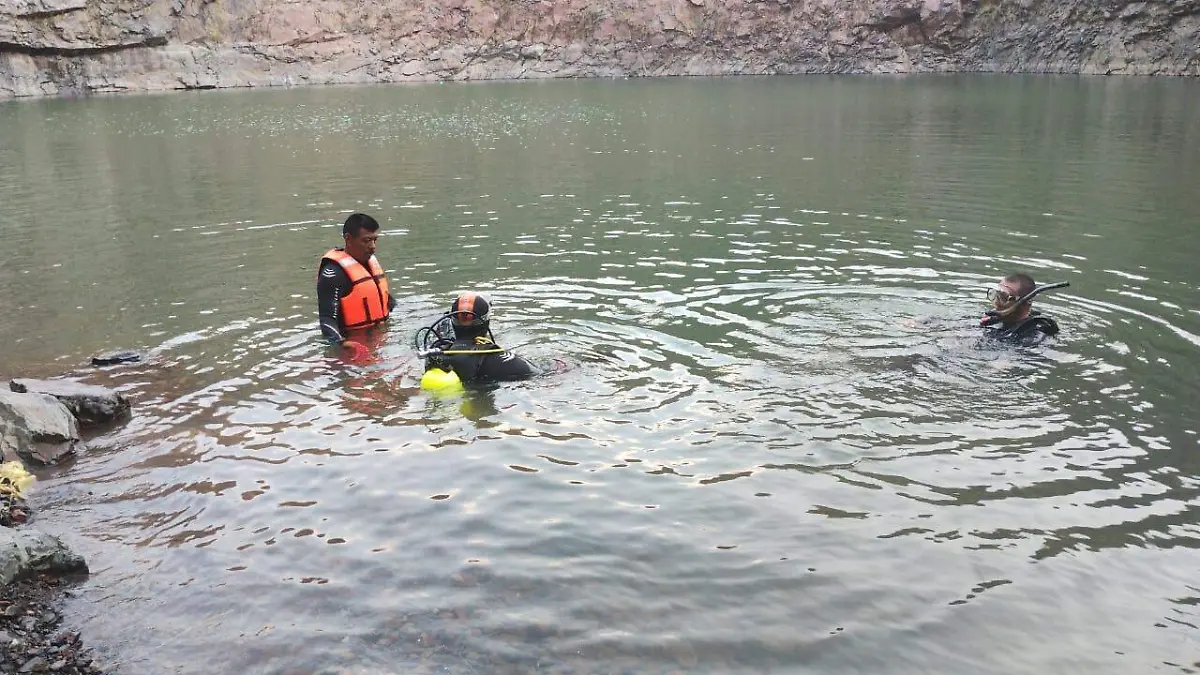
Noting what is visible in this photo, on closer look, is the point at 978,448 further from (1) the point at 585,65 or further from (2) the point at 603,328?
(1) the point at 585,65

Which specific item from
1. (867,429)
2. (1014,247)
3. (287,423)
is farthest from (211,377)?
(1014,247)

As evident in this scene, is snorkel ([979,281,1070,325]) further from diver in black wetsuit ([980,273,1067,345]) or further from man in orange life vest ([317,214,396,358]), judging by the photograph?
man in orange life vest ([317,214,396,358])

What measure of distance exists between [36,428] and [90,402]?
73 cm

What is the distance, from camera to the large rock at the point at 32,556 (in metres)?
5.65

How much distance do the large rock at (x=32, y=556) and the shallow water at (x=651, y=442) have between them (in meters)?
0.19

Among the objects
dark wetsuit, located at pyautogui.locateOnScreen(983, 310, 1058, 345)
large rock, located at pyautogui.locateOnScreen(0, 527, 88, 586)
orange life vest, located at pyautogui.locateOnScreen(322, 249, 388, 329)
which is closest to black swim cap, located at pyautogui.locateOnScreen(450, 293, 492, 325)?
orange life vest, located at pyautogui.locateOnScreen(322, 249, 388, 329)

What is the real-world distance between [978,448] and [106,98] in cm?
5620

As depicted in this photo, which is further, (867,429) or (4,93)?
(4,93)

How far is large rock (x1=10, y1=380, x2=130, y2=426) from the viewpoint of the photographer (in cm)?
850

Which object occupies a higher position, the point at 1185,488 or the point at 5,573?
the point at 5,573

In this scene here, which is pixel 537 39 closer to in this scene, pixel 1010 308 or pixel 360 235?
pixel 360 235

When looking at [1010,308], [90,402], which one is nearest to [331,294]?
[90,402]

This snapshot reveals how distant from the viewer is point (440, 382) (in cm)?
898

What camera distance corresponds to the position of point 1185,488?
7.05 m
